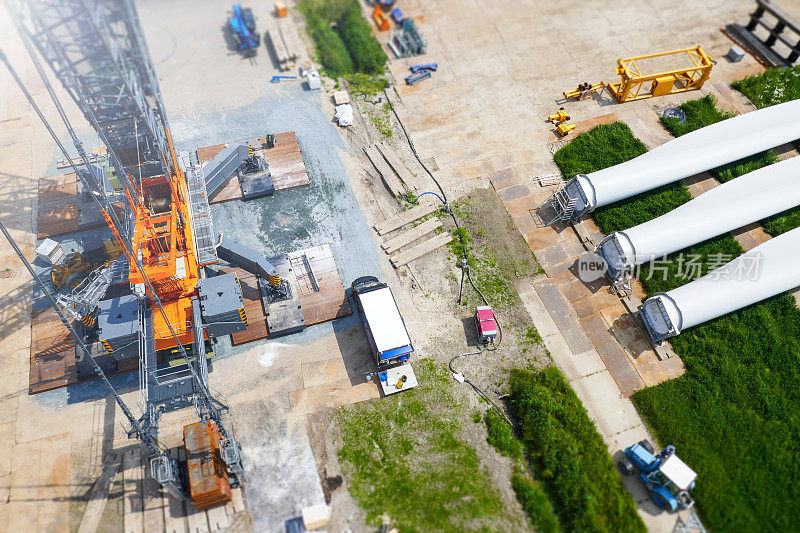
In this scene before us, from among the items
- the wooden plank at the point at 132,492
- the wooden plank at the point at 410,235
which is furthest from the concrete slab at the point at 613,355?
the wooden plank at the point at 132,492

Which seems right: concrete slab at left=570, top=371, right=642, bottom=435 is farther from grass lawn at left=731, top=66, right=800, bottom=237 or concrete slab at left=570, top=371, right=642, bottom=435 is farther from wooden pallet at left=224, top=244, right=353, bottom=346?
grass lawn at left=731, top=66, right=800, bottom=237

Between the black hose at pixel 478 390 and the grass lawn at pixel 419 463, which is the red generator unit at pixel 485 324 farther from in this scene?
the grass lawn at pixel 419 463

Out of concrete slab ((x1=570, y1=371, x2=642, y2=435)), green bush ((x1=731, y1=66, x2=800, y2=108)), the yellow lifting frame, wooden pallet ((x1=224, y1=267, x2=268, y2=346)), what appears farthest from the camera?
green bush ((x1=731, y1=66, x2=800, y2=108))

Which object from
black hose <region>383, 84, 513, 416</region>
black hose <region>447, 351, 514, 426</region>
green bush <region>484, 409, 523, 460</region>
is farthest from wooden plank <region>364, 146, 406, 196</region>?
green bush <region>484, 409, 523, 460</region>

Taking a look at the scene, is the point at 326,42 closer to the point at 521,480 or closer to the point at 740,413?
the point at 521,480

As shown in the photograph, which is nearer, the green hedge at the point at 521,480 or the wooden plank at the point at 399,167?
the green hedge at the point at 521,480


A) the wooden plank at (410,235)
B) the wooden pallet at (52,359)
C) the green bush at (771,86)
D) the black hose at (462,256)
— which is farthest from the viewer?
the green bush at (771,86)

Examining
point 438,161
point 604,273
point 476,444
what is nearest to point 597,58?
point 438,161

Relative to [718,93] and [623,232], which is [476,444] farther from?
[718,93]
